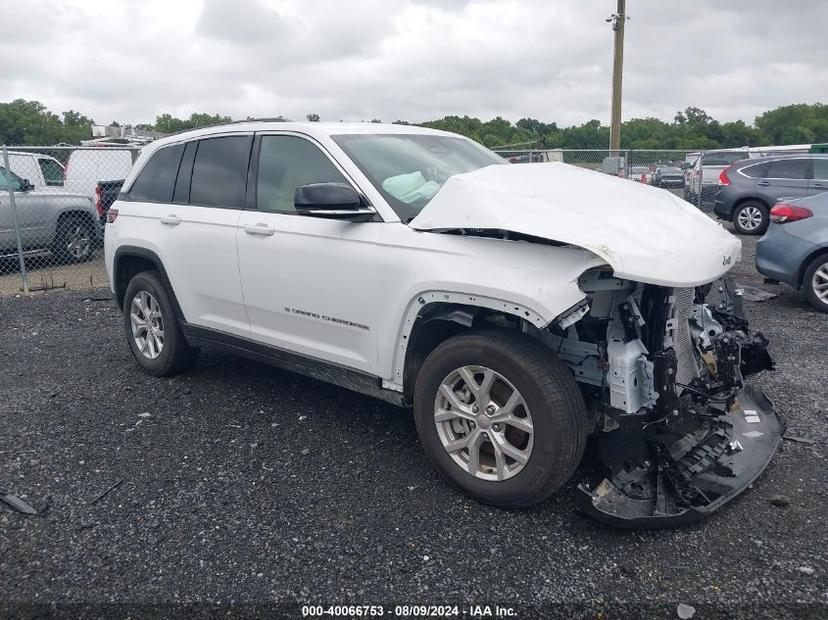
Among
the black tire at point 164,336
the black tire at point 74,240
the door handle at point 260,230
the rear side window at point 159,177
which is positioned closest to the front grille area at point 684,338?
the door handle at point 260,230

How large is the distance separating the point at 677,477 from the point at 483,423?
0.92 m

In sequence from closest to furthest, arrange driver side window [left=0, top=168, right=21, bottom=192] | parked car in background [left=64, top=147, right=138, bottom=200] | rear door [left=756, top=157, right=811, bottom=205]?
driver side window [left=0, top=168, right=21, bottom=192] < parked car in background [left=64, top=147, right=138, bottom=200] < rear door [left=756, top=157, right=811, bottom=205]

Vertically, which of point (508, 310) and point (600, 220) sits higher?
point (600, 220)

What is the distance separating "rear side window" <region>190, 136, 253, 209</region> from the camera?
179 inches

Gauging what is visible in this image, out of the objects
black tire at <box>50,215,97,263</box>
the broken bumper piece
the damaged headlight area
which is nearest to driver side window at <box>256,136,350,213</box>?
the damaged headlight area

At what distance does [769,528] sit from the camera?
3.12 meters

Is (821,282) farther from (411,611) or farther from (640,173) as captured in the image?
(640,173)

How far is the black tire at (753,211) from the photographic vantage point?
45.7 feet

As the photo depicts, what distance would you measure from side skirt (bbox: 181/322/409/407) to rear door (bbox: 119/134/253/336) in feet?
0.23

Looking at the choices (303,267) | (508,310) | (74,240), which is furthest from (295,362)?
(74,240)

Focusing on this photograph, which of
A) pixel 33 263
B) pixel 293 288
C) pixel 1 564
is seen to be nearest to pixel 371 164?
pixel 293 288

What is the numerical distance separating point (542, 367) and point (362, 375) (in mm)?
1159

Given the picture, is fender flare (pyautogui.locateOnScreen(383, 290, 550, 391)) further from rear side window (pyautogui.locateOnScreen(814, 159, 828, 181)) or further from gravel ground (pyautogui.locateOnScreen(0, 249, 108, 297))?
rear side window (pyautogui.locateOnScreen(814, 159, 828, 181))

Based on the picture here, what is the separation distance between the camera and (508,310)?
3.10 m
